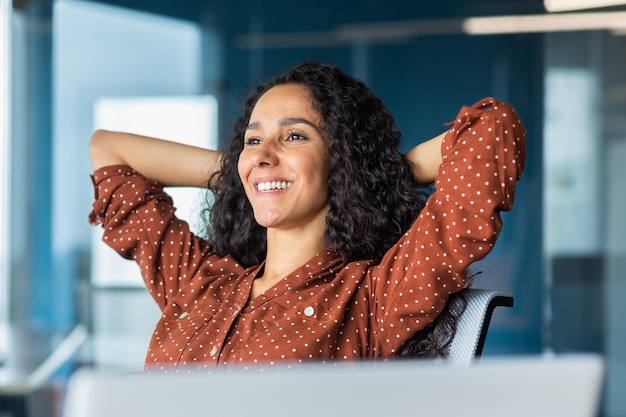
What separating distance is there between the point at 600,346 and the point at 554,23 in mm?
1496

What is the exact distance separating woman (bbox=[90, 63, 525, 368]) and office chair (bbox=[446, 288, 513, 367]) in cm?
6

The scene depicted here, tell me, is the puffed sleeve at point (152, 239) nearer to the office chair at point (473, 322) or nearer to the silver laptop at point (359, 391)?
the office chair at point (473, 322)

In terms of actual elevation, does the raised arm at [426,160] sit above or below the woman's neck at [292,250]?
above

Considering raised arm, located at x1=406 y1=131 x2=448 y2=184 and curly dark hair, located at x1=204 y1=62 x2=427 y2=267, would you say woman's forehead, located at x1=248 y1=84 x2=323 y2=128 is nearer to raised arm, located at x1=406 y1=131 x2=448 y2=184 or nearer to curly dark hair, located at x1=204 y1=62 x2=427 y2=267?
curly dark hair, located at x1=204 y1=62 x2=427 y2=267

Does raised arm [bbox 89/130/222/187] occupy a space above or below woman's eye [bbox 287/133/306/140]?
below

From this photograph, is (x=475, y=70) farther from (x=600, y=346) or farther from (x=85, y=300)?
(x=85, y=300)

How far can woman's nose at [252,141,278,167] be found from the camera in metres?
1.79

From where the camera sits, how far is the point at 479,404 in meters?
0.61

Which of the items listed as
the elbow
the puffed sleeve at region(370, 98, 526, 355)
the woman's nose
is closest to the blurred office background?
the elbow

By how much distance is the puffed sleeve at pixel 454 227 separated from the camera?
5.09 ft

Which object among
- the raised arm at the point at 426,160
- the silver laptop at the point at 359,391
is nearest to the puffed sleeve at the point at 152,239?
the raised arm at the point at 426,160

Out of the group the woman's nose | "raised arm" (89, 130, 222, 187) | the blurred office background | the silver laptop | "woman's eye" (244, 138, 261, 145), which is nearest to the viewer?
the silver laptop

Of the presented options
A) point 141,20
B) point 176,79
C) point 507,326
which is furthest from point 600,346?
point 141,20

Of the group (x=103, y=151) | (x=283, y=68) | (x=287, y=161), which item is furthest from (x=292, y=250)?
(x=283, y=68)
